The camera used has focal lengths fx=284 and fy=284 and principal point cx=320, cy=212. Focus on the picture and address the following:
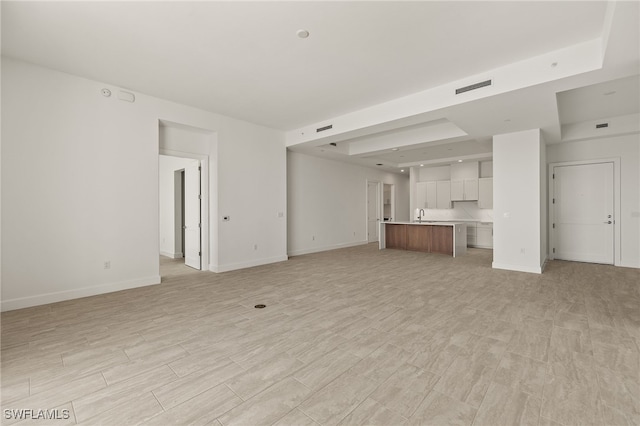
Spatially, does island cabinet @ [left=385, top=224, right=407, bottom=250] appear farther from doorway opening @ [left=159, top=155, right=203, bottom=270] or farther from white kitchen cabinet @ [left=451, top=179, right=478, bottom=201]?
doorway opening @ [left=159, top=155, right=203, bottom=270]

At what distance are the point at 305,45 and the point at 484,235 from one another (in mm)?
8095

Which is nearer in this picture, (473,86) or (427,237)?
(473,86)

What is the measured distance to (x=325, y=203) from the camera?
334 inches

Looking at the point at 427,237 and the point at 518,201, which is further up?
the point at 518,201

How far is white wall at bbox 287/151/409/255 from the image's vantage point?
25.2 ft

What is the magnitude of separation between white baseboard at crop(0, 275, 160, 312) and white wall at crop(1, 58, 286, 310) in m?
0.01

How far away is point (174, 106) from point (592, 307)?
6823 mm

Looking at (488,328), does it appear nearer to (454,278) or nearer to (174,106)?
(454,278)

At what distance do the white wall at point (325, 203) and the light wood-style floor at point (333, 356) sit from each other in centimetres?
347

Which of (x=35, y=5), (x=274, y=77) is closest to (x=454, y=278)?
(x=274, y=77)

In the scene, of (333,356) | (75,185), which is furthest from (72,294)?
(333,356)

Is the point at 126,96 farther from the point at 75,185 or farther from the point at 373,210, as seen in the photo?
the point at 373,210

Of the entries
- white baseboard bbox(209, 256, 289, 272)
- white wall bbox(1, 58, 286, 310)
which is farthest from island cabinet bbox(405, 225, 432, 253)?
white wall bbox(1, 58, 286, 310)

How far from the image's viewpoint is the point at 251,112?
548 centimetres
